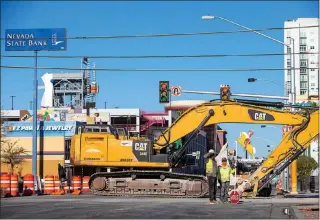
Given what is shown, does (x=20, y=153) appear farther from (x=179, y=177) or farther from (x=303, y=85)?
(x=303, y=85)

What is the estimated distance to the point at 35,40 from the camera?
31250mm

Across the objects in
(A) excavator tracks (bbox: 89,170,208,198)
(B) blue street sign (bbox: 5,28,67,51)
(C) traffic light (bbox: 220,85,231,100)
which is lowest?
(A) excavator tracks (bbox: 89,170,208,198)

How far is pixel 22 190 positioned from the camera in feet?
97.9

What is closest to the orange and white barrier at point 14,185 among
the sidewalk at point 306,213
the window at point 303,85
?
the sidewalk at point 306,213

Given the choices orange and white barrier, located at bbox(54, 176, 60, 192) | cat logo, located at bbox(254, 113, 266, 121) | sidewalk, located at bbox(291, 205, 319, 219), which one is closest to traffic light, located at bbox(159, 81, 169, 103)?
orange and white barrier, located at bbox(54, 176, 60, 192)

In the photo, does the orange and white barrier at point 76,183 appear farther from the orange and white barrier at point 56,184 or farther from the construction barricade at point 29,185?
the construction barricade at point 29,185

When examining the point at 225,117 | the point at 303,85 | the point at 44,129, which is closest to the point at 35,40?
the point at 225,117

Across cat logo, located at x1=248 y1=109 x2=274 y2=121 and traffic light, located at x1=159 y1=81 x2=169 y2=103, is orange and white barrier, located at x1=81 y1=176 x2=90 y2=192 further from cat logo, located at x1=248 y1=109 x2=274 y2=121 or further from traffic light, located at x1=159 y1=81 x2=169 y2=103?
cat logo, located at x1=248 y1=109 x2=274 y2=121

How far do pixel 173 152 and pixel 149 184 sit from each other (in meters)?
1.75

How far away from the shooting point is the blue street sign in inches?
1148

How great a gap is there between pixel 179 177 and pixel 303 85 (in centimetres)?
9868

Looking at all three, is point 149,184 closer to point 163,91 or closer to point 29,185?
point 163,91

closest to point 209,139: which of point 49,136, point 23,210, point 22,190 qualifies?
point 49,136

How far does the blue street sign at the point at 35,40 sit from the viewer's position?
29.2m
